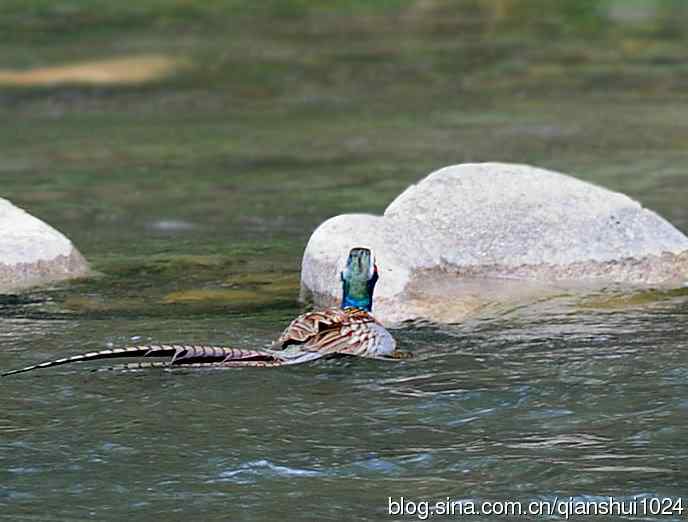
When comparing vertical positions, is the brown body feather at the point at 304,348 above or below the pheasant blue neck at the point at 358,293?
below

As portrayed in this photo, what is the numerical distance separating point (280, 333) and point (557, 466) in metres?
2.13

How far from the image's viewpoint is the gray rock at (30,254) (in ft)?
27.4

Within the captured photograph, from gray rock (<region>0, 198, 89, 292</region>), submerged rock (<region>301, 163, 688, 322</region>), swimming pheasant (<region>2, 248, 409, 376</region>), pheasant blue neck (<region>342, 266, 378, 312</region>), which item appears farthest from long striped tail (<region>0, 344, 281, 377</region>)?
gray rock (<region>0, 198, 89, 292</region>)

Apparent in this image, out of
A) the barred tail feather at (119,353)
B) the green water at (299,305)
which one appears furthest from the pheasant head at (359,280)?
the barred tail feather at (119,353)

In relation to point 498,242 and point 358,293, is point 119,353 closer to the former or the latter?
point 358,293

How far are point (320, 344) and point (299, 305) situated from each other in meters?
1.35

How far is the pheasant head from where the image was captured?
272 inches

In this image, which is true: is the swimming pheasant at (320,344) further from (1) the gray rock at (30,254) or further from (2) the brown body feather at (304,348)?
(1) the gray rock at (30,254)

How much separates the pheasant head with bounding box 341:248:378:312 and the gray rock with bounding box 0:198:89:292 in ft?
6.76

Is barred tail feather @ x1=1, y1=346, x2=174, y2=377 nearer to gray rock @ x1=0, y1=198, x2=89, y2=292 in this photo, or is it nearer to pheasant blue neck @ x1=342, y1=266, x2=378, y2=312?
pheasant blue neck @ x1=342, y1=266, x2=378, y2=312

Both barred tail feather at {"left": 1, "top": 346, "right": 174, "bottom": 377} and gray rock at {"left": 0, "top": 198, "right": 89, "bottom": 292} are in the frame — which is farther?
gray rock at {"left": 0, "top": 198, "right": 89, "bottom": 292}

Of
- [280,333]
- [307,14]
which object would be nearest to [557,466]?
[280,333]

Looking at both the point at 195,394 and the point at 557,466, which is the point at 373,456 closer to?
the point at 557,466

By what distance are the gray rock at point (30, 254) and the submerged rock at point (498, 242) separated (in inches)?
53.4
